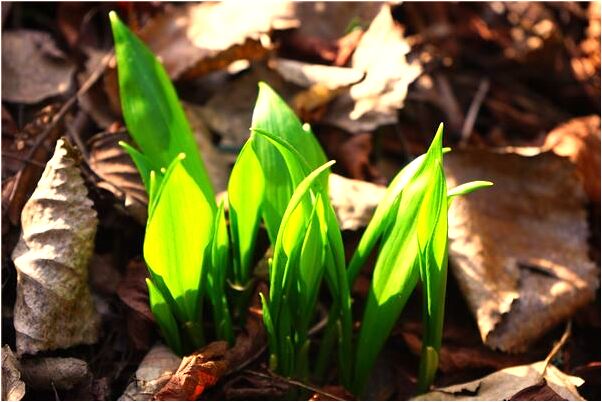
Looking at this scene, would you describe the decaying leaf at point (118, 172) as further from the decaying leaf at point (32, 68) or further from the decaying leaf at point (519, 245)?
the decaying leaf at point (519, 245)

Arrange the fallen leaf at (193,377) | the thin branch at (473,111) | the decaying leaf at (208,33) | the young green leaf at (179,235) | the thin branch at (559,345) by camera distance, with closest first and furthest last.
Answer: the young green leaf at (179,235)
the fallen leaf at (193,377)
the thin branch at (559,345)
the decaying leaf at (208,33)
the thin branch at (473,111)

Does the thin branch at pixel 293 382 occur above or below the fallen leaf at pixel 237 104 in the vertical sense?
below

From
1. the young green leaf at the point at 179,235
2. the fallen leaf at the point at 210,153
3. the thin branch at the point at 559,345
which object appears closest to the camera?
the young green leaf at the point at 179,235

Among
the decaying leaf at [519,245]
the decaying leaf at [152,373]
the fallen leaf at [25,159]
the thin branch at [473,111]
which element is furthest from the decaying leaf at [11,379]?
the thin branch at [473,111]

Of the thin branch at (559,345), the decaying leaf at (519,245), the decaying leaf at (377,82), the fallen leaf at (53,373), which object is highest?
the decaying leaf at (377,82)

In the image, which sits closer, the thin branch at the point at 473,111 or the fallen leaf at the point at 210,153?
the fallen leaf at the point at 210,153

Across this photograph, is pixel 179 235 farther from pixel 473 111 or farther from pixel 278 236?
pixel 473 111
